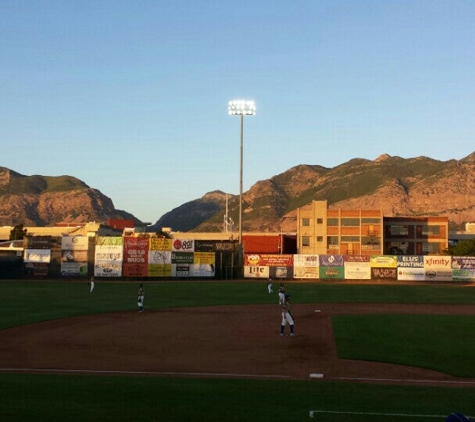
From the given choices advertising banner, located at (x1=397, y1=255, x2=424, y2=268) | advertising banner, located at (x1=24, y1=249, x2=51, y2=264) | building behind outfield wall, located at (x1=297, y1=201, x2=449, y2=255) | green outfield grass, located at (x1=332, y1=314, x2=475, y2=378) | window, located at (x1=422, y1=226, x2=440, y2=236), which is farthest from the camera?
window, located at (x1=422, y1=226, x2=440, y2=236)

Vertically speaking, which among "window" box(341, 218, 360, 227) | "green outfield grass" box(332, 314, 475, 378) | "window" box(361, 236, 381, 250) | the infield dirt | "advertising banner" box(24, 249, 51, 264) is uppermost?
"window" box(341, 218, 360, 227)

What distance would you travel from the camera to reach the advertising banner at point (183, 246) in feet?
232

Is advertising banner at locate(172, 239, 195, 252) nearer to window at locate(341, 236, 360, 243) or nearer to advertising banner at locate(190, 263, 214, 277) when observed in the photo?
advertising banner at locate(190, 263, 214, 277)

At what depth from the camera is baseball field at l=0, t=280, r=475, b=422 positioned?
43.4 ft

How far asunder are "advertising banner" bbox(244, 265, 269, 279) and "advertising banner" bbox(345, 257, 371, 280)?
9.79 metres

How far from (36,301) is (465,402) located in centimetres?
3541

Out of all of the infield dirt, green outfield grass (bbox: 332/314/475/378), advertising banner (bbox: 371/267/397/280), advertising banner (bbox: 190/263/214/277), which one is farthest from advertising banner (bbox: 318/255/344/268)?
green outfield grass (bbox: 332/314/475/378)

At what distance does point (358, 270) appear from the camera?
Result: 228ft

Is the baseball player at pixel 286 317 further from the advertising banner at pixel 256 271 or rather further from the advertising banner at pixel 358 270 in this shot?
the advertising banner at pixel 256 271

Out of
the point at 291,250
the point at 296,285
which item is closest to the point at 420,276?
the point at 296,285

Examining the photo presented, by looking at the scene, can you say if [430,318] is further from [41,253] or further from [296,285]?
[41,253]

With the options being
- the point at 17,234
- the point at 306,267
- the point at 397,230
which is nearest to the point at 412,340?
the point at 306,267

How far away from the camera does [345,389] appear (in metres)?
16.2

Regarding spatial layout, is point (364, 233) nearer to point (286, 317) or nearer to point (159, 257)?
point (159, 257)
